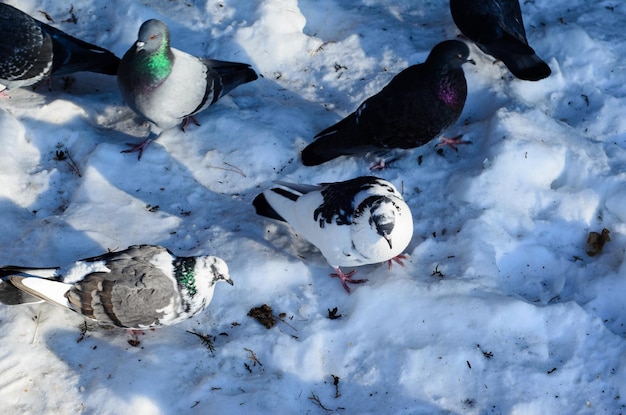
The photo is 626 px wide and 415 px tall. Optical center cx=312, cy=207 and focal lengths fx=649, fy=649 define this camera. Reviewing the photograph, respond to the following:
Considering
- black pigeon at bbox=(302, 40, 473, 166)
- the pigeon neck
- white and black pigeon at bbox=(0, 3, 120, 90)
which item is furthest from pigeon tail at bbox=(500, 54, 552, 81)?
white and black pigeon at bbox=(0, 3, 120, 90)

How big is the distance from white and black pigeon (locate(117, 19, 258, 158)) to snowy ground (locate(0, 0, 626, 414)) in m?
0.27

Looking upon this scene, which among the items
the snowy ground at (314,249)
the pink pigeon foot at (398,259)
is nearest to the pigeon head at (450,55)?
the snowy ground at (314,249)

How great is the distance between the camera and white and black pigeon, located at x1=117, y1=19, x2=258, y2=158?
4535 mm

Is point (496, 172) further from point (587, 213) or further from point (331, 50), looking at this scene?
point (331, 50)

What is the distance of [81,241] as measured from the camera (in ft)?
13.8

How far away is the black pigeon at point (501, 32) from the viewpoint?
483 cm

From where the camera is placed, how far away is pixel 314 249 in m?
4.37

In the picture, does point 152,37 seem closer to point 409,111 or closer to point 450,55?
point 409,111

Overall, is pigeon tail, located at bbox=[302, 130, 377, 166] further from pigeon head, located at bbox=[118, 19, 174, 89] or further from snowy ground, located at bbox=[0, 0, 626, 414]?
pigeon head, located at bbox=[118, 19, 174, 89]

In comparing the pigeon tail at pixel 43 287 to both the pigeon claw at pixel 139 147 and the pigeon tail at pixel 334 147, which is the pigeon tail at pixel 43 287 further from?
the pigeon tail at pixel 334 147

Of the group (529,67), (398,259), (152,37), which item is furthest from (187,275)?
(529,67)

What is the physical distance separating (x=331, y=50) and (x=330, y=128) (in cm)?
101

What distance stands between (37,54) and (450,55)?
304 cm

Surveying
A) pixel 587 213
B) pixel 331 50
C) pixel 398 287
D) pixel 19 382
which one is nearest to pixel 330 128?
pixel 331 50
